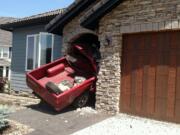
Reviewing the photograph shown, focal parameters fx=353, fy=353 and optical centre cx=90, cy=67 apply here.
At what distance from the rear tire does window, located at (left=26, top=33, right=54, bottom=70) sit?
4797 millimetres

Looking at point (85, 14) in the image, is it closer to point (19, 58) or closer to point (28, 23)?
point (28, 23)

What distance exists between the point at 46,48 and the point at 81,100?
18.0ft

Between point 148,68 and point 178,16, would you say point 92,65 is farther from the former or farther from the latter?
point 178,16

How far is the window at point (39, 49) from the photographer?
54.3 feet

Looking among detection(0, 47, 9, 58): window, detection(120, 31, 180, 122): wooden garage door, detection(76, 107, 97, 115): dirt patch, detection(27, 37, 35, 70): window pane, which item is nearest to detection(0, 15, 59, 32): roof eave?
detection(27, 37, 35, 70): window pane

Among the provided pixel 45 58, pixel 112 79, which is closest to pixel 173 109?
pixel 112 79

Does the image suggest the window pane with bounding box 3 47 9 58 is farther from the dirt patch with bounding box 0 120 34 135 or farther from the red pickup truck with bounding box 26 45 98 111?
the dirt patch with bounding box 0 120 34 135

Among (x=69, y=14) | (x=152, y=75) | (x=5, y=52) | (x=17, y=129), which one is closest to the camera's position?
(x=17, y=129)

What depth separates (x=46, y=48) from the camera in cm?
1667

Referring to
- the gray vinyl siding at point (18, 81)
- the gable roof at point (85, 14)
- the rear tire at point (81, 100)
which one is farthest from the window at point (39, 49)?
the rear tire at point (81, 100)

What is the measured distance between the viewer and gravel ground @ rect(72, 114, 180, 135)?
9164 millimetres

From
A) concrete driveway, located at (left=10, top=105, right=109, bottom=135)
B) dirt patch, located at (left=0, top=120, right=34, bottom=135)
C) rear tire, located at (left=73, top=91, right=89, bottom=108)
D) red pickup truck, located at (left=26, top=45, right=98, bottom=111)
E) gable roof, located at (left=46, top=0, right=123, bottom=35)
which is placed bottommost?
dirt patch, located at (left=0, top=120, right=34, bottom=135)

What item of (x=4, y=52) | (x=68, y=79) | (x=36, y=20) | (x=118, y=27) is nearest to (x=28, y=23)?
(x=36, y=20)

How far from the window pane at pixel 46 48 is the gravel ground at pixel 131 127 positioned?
6.88m
